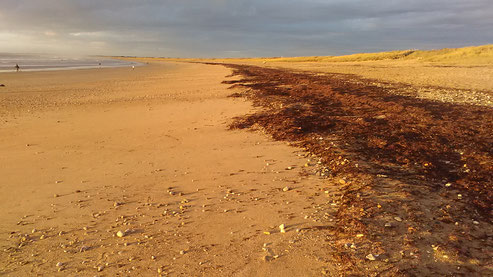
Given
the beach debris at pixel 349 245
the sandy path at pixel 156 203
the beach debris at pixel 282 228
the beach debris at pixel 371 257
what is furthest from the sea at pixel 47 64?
the beach debris at pixel 371 257

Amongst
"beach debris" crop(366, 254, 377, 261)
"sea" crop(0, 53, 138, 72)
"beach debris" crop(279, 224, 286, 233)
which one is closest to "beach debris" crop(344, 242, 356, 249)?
"beach debris" crop(366, 254, 377, 261)

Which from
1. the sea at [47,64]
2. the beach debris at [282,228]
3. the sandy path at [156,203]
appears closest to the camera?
the sandy path at [156,203]

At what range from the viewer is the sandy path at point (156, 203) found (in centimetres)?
307

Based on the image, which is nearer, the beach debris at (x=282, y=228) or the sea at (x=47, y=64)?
the beach debris at (x=282, y=228)

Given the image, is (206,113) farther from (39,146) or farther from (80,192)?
(80,192)

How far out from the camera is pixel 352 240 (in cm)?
324

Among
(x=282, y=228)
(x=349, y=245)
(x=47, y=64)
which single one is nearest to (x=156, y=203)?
(x=282, y=228)

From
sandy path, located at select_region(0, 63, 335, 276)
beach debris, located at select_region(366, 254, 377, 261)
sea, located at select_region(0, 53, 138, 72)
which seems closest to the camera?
beach debris, located at select_region(366, 254, 377, 261)

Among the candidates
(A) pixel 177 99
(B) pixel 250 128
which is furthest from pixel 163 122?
(A) pixel 177 99

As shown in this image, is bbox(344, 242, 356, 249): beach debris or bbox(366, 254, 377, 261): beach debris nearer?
bbox(366, 254, 377, 261): beach debris

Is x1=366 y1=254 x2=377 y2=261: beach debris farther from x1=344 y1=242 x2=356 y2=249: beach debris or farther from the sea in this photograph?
the sea

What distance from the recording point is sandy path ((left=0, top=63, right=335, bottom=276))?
307 centimetres

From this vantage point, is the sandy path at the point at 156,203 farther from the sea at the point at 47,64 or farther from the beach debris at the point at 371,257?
the sea at the point at 47,64

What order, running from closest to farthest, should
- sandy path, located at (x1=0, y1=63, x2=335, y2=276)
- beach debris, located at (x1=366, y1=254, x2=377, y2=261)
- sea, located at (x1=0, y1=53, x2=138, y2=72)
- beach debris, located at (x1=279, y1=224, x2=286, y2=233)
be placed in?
beach debris, located at (x1=366, y1=254, x2=377, y2=261) < sandy path, located at (x1=0, y1=63, x2=335, y2=276) < beach debris, located at (x1=279, y1=224, x2=286, y2=233) < sea, located at (x1=0, y1=53, x2=138, y2=72)
